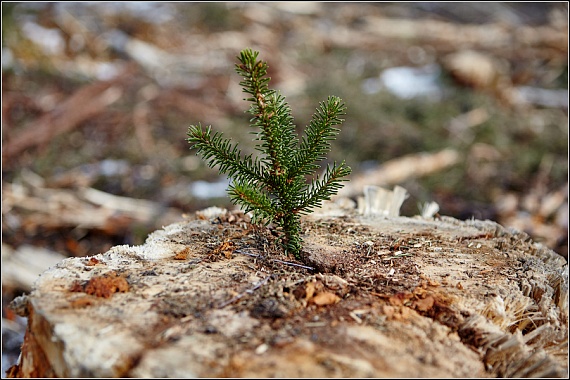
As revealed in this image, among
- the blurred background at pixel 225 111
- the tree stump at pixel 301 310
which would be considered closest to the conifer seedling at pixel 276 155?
the tree stump at pixel 301 310

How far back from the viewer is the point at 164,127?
6.42 metres

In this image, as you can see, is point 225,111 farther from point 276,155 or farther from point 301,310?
point 301,310

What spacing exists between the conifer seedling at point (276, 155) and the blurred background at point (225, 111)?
225 cm

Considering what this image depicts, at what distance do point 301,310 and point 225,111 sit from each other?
563cm

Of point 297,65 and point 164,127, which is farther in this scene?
point 297,65

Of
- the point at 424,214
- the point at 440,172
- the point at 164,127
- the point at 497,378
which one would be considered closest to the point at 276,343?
the point at 497,378

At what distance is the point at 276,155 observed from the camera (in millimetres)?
1711

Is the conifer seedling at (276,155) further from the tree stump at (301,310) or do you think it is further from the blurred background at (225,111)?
the blurred background at (225,111)

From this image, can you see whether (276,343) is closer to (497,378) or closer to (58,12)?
(497,378)

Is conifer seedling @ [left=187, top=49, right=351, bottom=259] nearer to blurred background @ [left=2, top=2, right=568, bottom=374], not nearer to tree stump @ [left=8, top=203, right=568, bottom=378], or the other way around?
tree stump @ [left=8, top=203, right=568, bottom=378]

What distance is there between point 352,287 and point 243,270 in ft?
1.16

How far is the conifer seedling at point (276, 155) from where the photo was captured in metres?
1.60

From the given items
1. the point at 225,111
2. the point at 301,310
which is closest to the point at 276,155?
the point at 301,310

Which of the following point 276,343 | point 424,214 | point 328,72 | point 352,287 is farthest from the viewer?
point 328,72
